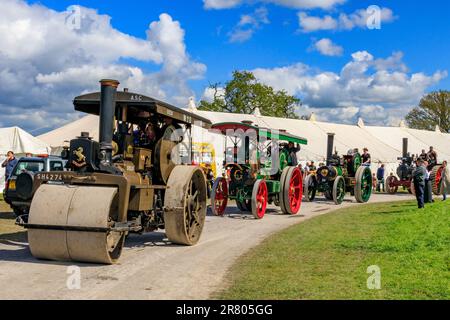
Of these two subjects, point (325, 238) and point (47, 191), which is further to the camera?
point (325, 238)

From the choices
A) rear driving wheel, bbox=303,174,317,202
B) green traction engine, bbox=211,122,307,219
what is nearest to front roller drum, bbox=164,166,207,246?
green traction engine, bbox=211,122,307,219

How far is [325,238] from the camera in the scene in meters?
10.4

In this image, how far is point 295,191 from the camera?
16359mm

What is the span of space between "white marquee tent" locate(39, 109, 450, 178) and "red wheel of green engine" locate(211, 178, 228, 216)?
11866 mm

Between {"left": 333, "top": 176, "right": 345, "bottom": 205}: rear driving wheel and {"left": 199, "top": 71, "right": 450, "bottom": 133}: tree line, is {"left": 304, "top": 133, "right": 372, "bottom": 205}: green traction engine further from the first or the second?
{"left": 199, "top": 71, "right": 450, "bottom": 133}: tree line

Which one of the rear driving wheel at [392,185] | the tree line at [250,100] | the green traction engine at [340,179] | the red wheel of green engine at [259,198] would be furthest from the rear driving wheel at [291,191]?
the tree line at [250,100]

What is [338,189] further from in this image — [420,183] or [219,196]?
[219,196]

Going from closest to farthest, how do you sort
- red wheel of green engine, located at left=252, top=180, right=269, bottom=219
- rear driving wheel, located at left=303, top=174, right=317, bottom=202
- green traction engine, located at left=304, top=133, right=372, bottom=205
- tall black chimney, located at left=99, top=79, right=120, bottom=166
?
tall black chimney, located at left=99, top=79, right=120, bottom=166, red wheel of green engine, located at left=252, top=180, right=269, bottom=219, green traction engine, located at left=304, top=133, right=372, bottom=205, rear driving wheel, located at left=303, top=174, right=317, bottom=202

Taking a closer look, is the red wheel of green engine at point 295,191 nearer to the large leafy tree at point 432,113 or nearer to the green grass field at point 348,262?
the green grass field at point 348,262

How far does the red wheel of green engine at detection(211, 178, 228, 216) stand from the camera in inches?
583

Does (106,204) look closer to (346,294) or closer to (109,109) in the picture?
(109,109)

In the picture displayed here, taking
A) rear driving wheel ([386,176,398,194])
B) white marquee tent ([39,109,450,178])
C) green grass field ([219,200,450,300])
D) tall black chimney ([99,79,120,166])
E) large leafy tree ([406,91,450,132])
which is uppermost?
large leafy tree ([406,91,450,132])
